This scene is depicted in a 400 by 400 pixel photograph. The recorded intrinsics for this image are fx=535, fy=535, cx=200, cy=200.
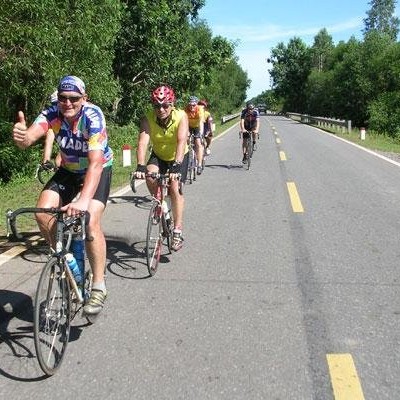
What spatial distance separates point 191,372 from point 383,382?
1237 mm

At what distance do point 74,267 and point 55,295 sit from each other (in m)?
0.36

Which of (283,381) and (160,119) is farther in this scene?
(160,119)

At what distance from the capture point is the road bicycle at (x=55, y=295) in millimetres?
3389

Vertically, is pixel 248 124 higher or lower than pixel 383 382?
higher

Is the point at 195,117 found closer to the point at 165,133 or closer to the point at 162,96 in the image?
the point at 165,133

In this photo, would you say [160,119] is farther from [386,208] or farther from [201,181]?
[201,181]

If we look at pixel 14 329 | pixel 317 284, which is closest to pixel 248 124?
pixel 317 284

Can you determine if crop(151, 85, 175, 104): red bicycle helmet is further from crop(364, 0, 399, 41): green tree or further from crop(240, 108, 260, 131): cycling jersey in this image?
crop(364, 0, 399, 41): green tree

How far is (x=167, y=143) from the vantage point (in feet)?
20.9

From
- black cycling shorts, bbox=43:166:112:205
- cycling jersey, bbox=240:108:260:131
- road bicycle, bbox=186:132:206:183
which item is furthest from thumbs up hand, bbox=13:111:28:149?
cycling jersey, bbox=240:108:260:131

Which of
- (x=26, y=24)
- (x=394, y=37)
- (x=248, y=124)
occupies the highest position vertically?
(x=394, y=37)

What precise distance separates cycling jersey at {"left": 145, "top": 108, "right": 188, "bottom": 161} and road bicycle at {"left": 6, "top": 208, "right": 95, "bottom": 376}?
2.50 meters

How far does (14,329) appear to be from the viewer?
4.25 meters

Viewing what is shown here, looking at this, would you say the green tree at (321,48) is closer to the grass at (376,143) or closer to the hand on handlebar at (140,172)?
the grass at (376,143)
